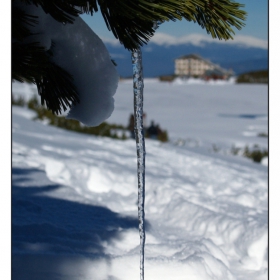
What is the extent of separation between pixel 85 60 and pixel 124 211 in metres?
2.20

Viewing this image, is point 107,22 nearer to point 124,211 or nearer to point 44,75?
point 44,75

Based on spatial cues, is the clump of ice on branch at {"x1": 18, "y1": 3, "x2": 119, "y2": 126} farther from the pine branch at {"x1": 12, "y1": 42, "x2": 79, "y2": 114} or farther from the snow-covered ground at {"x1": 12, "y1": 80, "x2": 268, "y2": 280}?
the snow-covered ground at {"x1": 12, "y1": 80, "x2": 268, "y2": 280}

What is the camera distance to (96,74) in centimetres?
162

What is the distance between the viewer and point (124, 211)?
359 centimetres

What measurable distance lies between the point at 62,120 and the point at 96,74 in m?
7.15

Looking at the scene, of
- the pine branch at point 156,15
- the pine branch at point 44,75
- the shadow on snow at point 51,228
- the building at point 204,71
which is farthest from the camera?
the building at point 204,71

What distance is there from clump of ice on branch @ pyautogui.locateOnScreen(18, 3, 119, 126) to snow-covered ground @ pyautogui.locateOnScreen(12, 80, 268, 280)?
2.99ft

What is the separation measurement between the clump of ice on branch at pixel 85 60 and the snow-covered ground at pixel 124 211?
911 mm

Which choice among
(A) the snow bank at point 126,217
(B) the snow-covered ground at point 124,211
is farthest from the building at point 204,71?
(A) the snow bank at point 126,217

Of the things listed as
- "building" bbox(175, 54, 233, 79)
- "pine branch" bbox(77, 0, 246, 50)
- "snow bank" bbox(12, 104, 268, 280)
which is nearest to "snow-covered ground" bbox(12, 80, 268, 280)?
"snow bank" bbox(12, 104, 268, 280)

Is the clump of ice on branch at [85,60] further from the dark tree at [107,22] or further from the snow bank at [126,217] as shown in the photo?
the snow bank at [126,217]

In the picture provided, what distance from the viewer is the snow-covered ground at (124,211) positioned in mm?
2180
